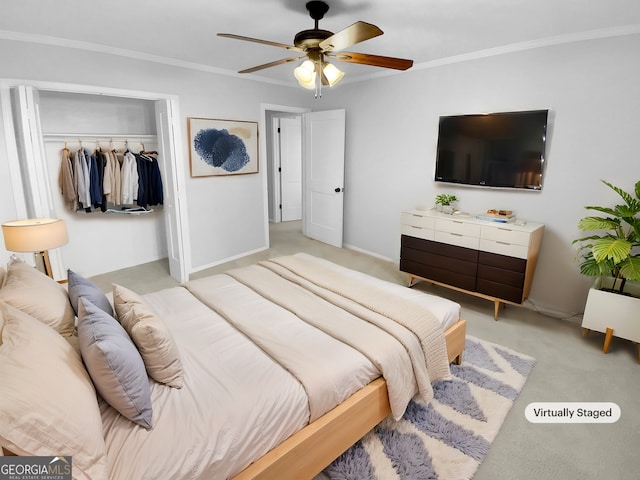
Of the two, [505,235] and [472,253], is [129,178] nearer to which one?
[472,253]

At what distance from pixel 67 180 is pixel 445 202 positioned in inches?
156

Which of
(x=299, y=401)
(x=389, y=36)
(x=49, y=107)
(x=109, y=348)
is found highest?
(x=389, y=36)

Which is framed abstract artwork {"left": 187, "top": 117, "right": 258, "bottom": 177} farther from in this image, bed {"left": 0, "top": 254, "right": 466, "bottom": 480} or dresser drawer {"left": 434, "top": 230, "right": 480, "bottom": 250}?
dresser drawer {"left": 434, "top": 230, "right": 480, "bottom": 250}

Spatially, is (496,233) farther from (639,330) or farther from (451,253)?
(639,330)

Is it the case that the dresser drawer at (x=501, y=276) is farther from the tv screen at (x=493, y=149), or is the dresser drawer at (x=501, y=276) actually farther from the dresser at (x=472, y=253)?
the tv screen at (x=493, y=149)

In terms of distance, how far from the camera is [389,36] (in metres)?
2.97

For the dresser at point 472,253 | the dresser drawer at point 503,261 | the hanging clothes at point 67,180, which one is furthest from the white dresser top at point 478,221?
the hanging clothes at point 67,180

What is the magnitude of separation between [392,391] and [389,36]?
2727 millimetres

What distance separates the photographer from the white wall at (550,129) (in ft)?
9.29

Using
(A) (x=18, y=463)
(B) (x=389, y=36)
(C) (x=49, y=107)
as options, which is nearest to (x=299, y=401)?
(A) (x=18, y=463)

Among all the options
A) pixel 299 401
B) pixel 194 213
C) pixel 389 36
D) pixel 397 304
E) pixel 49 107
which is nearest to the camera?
pixel 299 401

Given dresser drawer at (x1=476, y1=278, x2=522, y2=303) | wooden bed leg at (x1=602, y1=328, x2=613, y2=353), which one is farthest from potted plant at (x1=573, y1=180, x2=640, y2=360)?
dresser drawer at (x1=476, y1=278, x2=522, y2=303)

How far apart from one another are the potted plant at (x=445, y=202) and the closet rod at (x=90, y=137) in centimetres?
346

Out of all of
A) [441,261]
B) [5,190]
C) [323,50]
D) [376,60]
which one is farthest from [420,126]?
[5,190]
